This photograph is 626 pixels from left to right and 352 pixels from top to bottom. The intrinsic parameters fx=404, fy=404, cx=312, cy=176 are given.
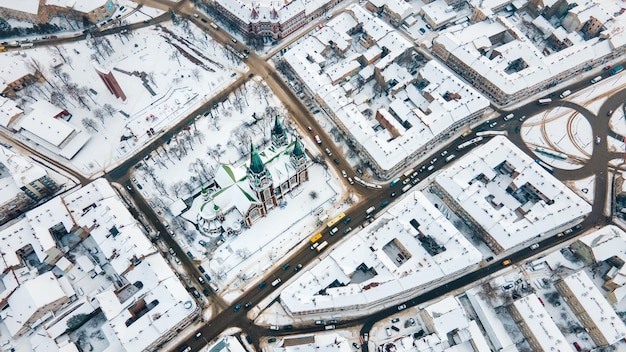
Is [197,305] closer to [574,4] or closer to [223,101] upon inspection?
[223,101]

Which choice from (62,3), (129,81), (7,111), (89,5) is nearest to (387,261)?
(129,81)

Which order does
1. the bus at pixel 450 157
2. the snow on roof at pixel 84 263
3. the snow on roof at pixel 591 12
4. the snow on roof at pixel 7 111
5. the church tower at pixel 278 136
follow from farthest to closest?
the snow on roof at pixel 591 12
the snow on roof at pixel 7 111
the bus at pixel 450 157
the snow on roof at pixel 84 263
the church tower at pixel 278 136

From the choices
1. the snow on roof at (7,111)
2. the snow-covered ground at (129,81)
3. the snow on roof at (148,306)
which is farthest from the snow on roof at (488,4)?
the snow on roof at (7,111)

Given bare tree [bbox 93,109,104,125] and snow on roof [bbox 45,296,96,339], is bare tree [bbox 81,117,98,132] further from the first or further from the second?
snow on roof [bbox 45,296,96,339]

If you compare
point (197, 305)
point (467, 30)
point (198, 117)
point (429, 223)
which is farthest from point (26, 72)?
point (467, 30)

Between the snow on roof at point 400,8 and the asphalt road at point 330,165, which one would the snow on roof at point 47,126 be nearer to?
the asphalt road at point 330,165

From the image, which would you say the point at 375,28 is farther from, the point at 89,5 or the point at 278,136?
the point at 89,5
